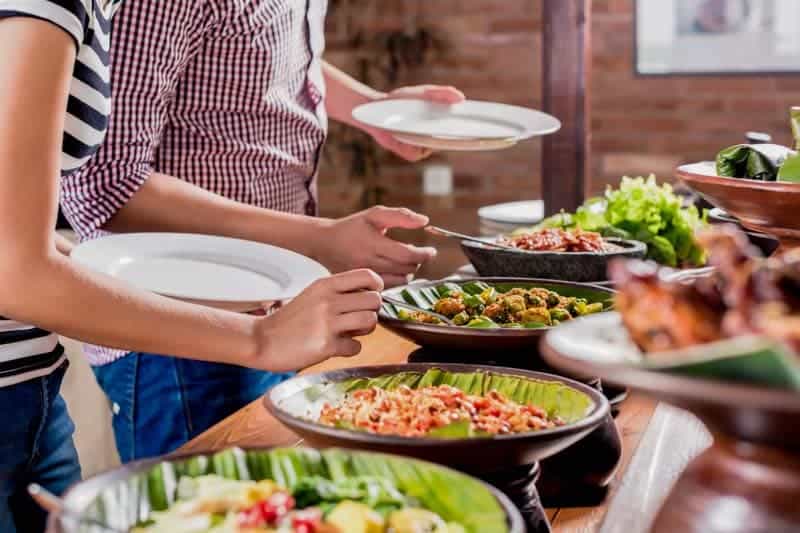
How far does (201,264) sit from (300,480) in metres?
1.04

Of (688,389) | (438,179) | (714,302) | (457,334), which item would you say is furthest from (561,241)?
(438,179)

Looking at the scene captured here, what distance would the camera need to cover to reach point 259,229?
2186mm

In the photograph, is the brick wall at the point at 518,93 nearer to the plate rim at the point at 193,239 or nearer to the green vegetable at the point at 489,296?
the plate rim at the point at 193,239

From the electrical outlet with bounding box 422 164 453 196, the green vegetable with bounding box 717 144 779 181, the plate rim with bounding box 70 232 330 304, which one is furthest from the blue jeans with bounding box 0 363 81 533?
the electrical outlet with bounding box 422 164 453 196

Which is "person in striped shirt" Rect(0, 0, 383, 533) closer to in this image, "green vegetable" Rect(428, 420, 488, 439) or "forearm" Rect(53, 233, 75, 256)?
"forearm" Rect(53, 233, 75, 256)

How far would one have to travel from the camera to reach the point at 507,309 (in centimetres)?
167

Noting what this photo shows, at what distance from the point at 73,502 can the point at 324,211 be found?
5.02 metres

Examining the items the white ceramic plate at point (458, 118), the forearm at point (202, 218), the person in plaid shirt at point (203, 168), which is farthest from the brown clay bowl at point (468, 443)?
the white ceramic plate at point (458, 118)

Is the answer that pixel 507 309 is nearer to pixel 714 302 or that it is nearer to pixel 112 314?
pixel 112 314

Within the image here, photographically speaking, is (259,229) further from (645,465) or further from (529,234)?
(645,465)

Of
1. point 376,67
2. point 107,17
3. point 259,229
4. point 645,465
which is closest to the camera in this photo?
point 645,465

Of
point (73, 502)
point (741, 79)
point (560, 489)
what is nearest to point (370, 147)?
point (741, 79)

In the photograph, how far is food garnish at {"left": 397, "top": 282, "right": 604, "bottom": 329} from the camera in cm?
164

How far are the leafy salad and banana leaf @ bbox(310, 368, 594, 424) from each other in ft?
3.73
